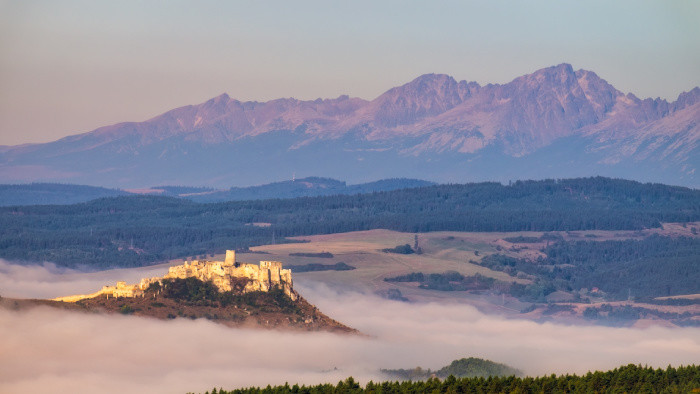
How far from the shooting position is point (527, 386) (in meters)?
176

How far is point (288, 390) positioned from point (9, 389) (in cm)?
2532

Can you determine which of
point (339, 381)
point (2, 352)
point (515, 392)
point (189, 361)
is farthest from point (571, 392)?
point (2, 352)

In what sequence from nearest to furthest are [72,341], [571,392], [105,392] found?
[105,392]
[571,392]
[72,341]

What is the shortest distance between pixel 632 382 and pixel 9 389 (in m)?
63.5

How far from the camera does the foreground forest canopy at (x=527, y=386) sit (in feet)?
557

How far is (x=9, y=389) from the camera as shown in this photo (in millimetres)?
166250

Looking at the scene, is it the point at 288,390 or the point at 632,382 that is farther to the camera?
the point at 632,382

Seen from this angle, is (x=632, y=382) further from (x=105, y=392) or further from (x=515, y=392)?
(x=105, y=392)

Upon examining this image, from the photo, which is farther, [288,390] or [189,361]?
[189,361]

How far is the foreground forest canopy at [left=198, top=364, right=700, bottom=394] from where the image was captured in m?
170

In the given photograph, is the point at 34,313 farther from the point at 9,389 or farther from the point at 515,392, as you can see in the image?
the point at 515,392

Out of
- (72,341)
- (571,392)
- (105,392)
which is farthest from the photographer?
(72,341)

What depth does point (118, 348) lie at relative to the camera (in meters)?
194

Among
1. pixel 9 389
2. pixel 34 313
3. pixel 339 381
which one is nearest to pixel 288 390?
pixel 339 381
